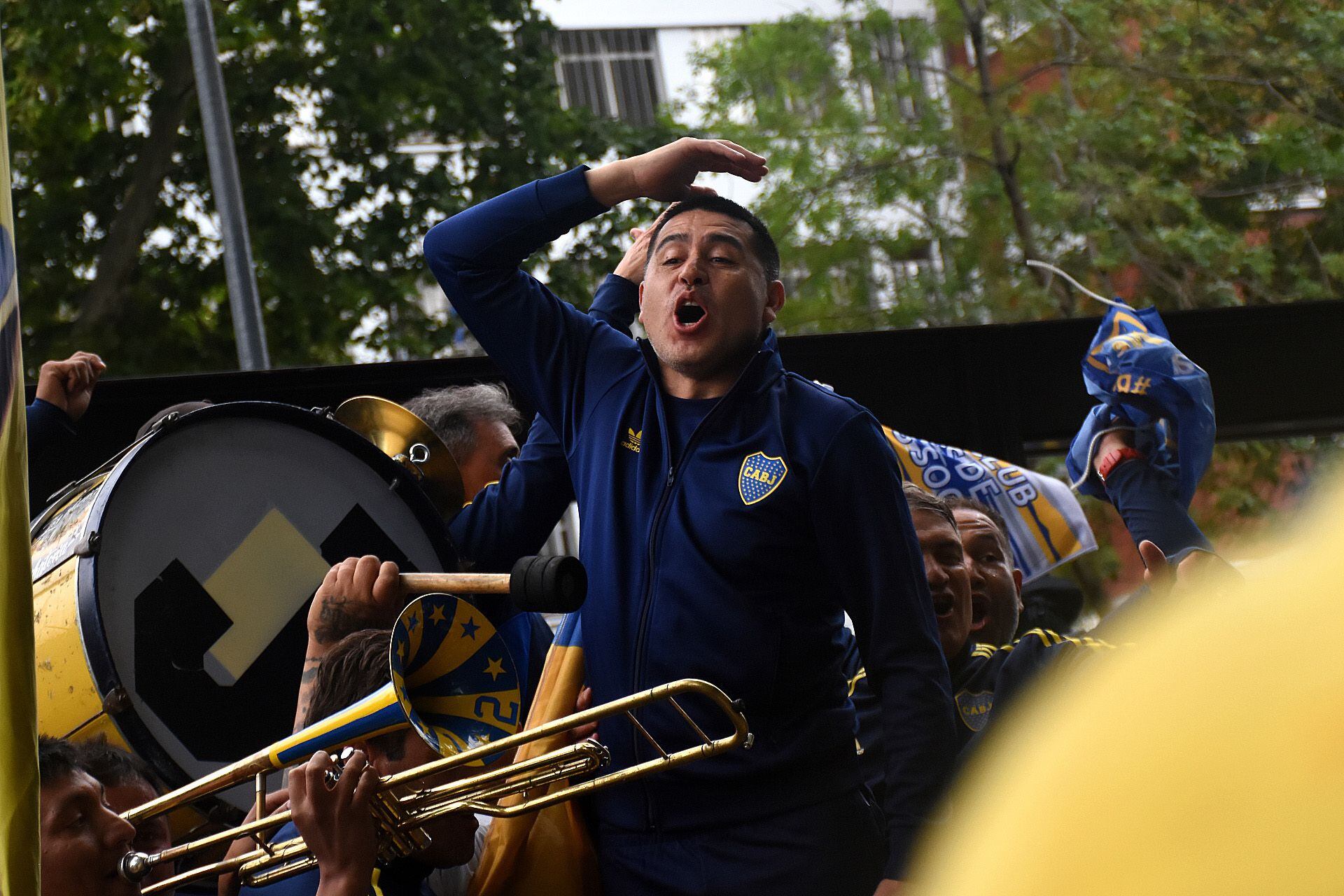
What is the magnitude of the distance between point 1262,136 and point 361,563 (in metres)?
11.8

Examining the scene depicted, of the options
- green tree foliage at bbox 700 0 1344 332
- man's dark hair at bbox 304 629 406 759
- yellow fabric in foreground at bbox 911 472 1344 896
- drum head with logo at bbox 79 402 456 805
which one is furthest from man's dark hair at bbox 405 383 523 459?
green tree foliage at bbox 700 0 1344 332

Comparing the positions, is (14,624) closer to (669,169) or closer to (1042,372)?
(669,169)

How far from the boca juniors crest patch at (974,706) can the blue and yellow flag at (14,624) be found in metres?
2.39

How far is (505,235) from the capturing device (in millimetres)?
2750

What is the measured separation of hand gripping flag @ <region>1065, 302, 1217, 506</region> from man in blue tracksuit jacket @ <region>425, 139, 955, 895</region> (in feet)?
4.91

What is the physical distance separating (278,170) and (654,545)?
31.3ft

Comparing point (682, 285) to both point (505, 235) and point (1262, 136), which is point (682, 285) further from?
point (1262, 136)

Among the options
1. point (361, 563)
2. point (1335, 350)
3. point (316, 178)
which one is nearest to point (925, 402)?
point (1335, 350)

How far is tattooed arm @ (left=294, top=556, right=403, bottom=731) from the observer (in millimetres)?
2488

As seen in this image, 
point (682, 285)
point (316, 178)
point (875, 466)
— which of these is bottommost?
point (875, 466)

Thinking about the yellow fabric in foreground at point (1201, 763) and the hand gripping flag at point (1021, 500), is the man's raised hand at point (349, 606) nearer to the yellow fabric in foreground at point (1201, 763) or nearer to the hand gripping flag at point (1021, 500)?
the hand gripping flag at point (1021, 500)

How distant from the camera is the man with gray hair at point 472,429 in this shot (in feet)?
12.3

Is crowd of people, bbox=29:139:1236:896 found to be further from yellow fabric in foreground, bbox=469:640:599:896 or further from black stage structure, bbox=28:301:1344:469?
black stage structure, bbox=28:301:1344:469

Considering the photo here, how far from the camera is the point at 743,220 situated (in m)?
2.75
